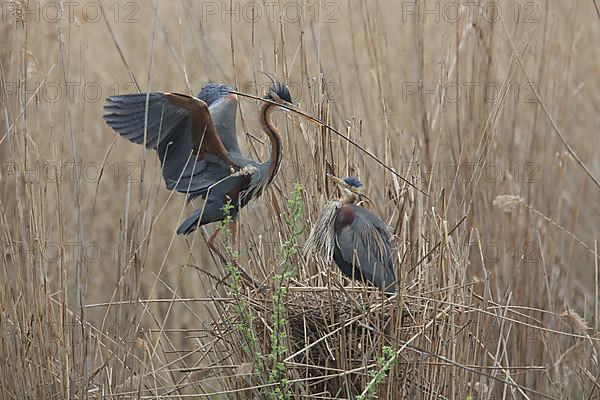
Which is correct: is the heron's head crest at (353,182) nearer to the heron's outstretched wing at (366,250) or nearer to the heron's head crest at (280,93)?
the heron's outstretched wing at (366,250)

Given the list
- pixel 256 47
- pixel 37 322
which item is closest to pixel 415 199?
pixel 256 47

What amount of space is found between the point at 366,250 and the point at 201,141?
0.54m

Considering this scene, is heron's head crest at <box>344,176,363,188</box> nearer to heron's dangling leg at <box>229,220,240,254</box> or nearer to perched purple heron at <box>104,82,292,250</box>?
perched purple heron at <box>104,82,292,250</box>

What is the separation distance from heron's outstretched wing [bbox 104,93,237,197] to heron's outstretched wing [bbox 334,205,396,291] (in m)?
0.42

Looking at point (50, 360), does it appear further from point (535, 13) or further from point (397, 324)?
point (535, 13)

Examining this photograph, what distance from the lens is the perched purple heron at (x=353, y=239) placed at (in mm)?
2373

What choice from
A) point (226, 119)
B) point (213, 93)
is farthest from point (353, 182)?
point (213, 93)

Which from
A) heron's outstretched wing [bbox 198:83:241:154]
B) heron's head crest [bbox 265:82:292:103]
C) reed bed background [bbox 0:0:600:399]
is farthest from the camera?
heron's outstretched wing [bbox 198:83:241:154]

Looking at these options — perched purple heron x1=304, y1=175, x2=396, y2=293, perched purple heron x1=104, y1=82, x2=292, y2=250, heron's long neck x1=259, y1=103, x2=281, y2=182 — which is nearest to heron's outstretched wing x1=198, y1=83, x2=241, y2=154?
perched purple heron x1=104, y1=82, x2=292, y2=250

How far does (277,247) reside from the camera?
8.30 feet

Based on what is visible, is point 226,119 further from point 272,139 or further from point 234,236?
point 234,236

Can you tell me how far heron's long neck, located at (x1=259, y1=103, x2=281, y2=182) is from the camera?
8.27ft

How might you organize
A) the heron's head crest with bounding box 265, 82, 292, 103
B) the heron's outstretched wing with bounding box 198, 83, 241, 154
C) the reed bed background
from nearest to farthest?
1. the reed bed background
2. the heron's head crest with bounding box 265, 82, 292, 103
3. the heron's outstretched wing with bounding box 198, 83, 241, 154

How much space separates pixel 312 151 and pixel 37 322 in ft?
2.79
